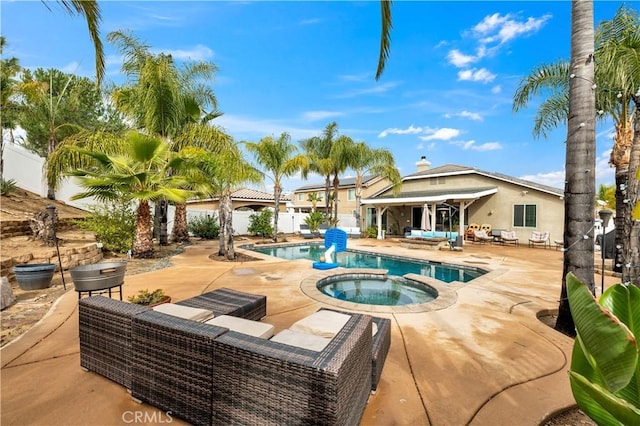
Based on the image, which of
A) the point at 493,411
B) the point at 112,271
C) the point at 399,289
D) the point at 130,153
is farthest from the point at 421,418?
the point at 130,153

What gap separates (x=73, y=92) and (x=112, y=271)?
19959 millimetres

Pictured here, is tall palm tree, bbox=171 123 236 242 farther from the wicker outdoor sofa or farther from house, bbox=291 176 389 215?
house, bbox=291 176 389 215

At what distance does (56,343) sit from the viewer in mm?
3789

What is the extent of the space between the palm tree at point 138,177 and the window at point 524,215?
19135 mm

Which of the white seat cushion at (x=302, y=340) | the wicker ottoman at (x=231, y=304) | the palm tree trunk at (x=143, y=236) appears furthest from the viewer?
the palm tree trunk at (x=143, y=236)

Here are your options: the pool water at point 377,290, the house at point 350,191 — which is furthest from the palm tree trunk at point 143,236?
the house at point 350,191

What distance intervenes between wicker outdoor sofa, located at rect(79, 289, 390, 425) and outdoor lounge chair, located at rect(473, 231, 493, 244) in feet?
57.5

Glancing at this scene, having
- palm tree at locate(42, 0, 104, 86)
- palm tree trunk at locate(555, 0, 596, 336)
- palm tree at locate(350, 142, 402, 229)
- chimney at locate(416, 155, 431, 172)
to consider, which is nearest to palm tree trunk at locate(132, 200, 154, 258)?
palm tree at locate(42, 0, 104, 86)

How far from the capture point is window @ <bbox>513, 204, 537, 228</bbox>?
55.2 feet

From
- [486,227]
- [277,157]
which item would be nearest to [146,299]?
[277,157]

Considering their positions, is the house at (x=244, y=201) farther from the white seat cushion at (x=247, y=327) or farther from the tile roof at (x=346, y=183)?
the white seat cushion at (x=247, y=327)

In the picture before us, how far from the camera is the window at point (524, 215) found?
55.2 feet

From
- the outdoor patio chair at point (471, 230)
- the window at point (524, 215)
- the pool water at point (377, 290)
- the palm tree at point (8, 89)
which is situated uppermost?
the palm tree at point (8, 89)

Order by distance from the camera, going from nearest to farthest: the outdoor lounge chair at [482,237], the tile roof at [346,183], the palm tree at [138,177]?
the palm tree at [138,177] < the outdoor lounge chair at [482,237] < the tile roof at [346,183]
